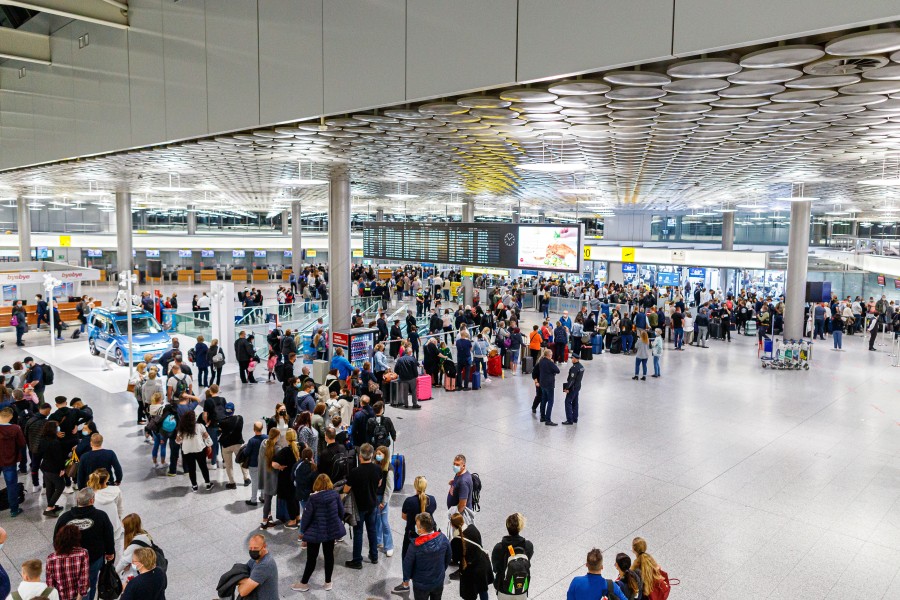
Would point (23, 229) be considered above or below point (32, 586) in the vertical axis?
above

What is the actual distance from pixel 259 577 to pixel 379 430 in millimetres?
3321

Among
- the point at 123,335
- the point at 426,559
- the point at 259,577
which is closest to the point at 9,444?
the point at 259,577

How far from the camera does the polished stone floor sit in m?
6.35

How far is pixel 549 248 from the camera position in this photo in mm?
15492

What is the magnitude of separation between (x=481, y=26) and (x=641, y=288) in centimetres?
2721

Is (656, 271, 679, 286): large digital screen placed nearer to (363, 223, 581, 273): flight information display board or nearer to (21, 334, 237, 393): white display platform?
(363, 223, 581, 273): flight information display board

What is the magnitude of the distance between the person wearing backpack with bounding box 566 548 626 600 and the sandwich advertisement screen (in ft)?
36.1

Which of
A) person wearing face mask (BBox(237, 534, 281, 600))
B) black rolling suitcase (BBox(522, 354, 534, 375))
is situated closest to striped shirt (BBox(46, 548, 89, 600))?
person wearing face mask (BBox(237, 534, 281, 600))

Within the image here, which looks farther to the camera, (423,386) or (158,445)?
(423,386)

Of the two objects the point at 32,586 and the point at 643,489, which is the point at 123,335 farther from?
the point at 643,489

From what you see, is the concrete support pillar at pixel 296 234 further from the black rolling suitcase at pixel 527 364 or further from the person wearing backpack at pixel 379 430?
the person wearing backpack at pixel 379 430

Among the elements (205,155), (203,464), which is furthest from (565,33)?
(205,155)

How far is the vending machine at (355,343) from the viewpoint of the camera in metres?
15.3

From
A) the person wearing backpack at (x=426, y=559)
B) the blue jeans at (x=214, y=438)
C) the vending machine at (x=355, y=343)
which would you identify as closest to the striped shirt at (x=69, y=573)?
the person wearing backpack at (x=426, y=559)
